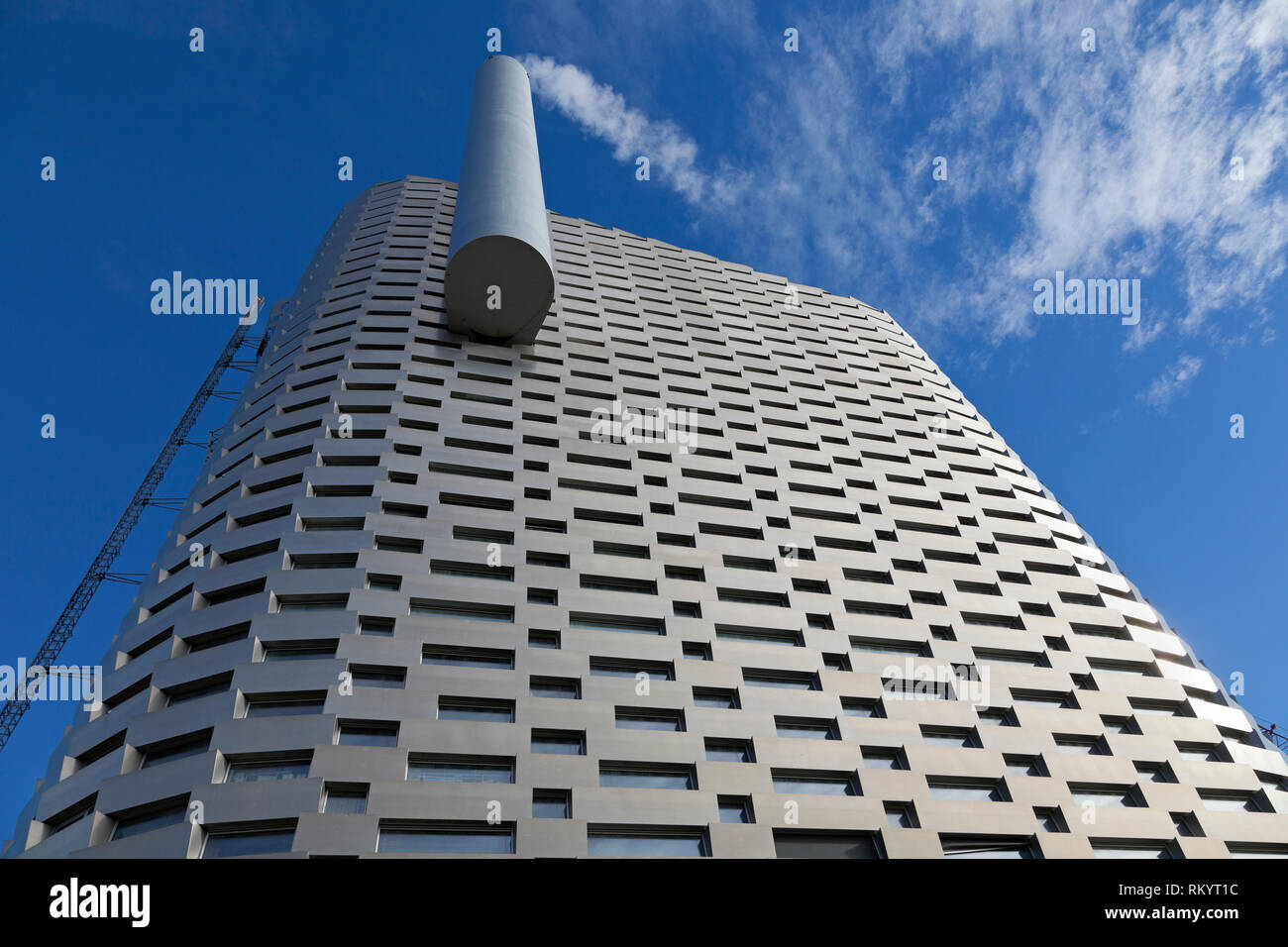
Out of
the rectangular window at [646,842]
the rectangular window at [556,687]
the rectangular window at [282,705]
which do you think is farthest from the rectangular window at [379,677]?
the rectangular window at [646,842]

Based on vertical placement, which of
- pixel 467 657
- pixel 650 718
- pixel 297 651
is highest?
pixel 297 651

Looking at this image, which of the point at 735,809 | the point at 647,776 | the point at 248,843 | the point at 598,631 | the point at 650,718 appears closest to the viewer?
the point at 248,843

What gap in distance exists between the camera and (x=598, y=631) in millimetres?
25656

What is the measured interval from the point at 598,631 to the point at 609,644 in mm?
611

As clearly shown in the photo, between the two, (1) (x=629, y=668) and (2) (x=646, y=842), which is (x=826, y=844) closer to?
(2) (x=646, y=842)

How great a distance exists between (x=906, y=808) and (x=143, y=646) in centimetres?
2095

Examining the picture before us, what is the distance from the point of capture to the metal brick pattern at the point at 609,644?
21.0m

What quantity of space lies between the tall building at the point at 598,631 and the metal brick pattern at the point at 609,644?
0.34ft

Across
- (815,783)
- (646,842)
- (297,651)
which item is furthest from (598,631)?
(297,651)

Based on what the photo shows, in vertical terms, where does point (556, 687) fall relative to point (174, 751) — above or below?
above

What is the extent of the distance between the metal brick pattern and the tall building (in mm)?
105
